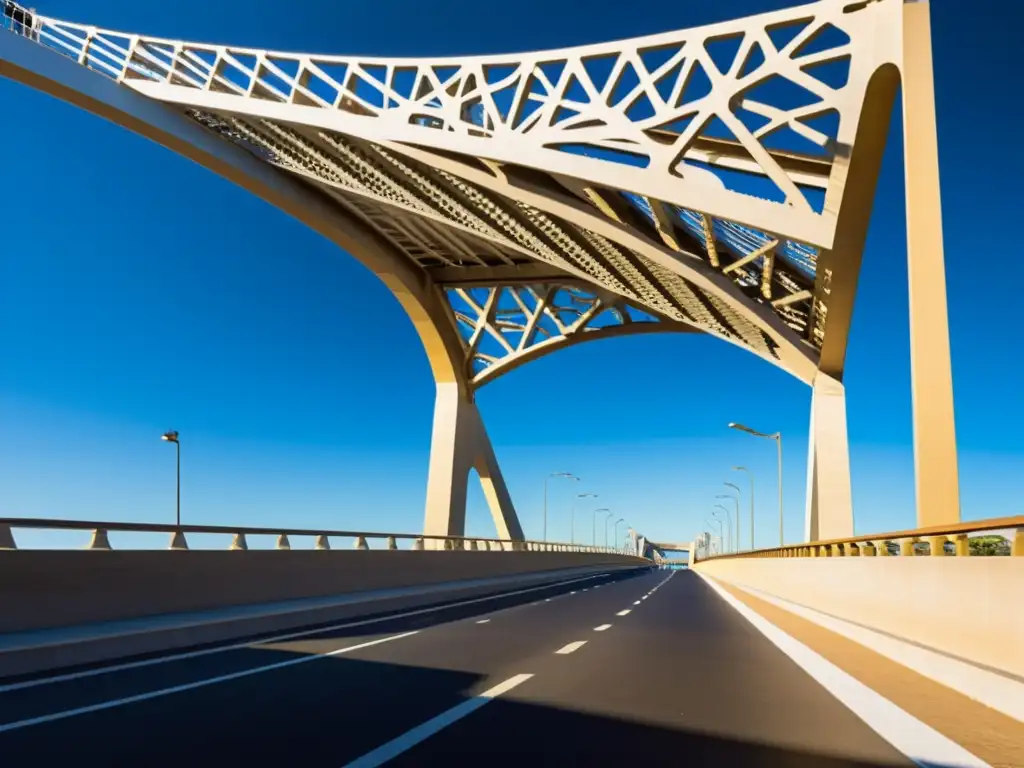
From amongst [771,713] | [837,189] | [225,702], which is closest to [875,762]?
[771,713]

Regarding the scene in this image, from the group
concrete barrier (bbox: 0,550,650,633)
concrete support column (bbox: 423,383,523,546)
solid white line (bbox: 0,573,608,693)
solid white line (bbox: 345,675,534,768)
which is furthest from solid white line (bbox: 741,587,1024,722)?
concrete support column (bbox: 423,383,523,546)

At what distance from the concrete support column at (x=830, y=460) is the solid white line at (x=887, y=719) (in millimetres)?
21915

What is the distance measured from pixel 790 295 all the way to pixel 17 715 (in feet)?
96.7

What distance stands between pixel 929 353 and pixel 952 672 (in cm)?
711

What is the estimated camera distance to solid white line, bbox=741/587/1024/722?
7.45 metres

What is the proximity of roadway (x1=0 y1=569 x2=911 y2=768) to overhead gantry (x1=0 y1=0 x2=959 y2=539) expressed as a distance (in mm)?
7178

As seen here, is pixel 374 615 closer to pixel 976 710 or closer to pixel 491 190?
pixel 976 710

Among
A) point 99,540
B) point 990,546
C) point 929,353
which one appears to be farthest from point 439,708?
point 929,353

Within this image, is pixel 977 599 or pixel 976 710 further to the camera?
pixel 977 599

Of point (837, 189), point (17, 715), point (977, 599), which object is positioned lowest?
point (17, 715)

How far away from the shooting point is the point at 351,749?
5961 mm

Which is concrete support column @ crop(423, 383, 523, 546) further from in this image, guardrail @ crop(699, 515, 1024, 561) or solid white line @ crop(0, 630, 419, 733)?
solid white line @ crop(0, 630, 419, 733)

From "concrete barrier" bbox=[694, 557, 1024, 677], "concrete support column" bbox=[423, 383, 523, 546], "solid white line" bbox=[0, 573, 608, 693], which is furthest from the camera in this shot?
"concrete support column" bbox=[423, 383, 523, 546]

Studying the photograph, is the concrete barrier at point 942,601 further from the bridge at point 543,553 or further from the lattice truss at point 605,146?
the lattice truss at point 605,146
